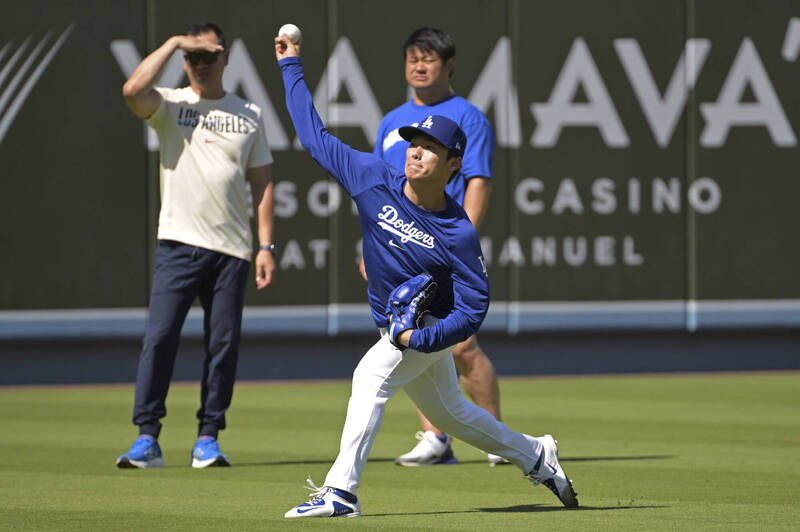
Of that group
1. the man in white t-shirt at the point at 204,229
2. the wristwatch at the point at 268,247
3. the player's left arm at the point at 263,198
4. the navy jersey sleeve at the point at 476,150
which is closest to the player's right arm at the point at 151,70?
the man in white t-shirt at the point at 204,229

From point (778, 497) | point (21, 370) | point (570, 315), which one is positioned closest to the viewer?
point (778, 497)

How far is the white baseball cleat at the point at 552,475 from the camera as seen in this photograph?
6.96 meters

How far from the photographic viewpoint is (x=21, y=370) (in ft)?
49.0

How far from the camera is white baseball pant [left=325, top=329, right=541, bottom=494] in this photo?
653cm

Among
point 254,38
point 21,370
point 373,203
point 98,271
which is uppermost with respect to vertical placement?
point 254,38

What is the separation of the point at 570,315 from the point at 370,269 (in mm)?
9552

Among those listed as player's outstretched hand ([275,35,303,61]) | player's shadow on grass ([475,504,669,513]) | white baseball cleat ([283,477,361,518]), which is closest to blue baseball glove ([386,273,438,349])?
white baseball cleat ([283,477,361,518])

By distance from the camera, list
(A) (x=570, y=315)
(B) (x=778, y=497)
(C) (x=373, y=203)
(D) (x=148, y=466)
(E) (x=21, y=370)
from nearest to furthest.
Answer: (C) (x=373, y=203) → (B) (x=778, y=497) → (D) (x=148, y=466) → (E) (x=21, y=370) → (A) (x=570, y=315)

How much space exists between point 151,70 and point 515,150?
800 centimetres

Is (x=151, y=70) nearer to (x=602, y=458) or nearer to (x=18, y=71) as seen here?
(x=602, y=458)

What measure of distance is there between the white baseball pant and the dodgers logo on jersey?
47cm

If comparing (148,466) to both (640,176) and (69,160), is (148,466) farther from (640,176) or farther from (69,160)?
(640,176)

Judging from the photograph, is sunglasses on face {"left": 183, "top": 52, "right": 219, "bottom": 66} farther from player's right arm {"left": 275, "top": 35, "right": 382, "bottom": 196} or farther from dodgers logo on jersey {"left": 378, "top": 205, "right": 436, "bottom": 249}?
dodgers logo on jersey {"left": 378, "top": 205, "right": 436, "bottom": 249}

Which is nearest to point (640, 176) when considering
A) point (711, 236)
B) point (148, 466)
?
point (711, 236)
